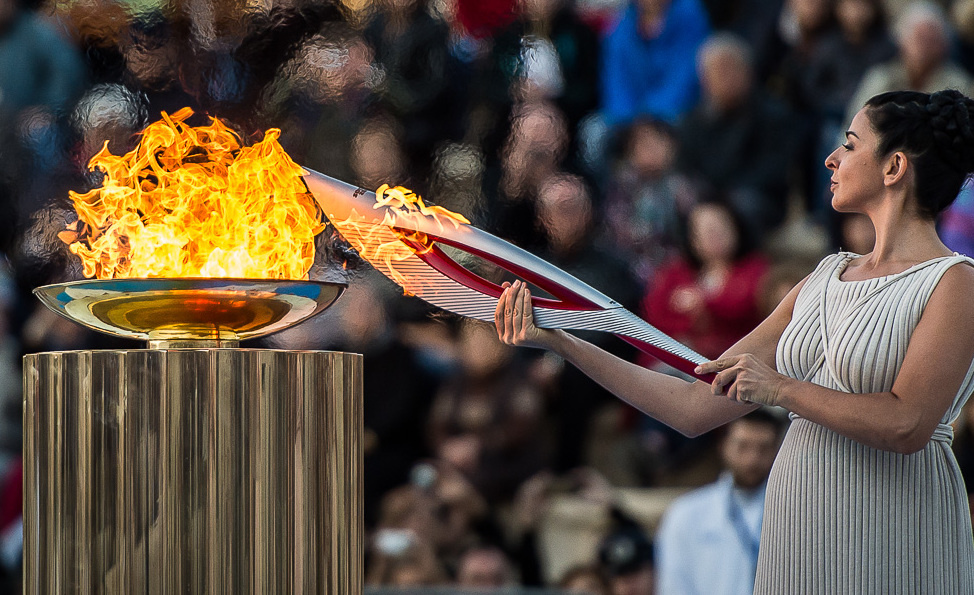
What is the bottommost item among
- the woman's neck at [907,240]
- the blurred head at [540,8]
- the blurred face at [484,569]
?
the blurred face at [484,569]

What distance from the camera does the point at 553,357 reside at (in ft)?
14.6

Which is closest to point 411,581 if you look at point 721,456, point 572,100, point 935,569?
point 721,456

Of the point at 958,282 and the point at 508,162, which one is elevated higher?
the point at 508,162

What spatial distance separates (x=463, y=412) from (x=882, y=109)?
312 cm

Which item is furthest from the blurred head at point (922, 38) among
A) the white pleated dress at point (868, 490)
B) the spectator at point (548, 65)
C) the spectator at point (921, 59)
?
the white pleated dress at point (868, 490)

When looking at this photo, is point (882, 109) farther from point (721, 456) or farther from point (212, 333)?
point (721, 456)

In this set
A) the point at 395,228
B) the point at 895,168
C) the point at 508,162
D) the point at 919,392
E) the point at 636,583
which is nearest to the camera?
the point at 919,392

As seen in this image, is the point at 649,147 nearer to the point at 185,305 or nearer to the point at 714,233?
the point at 714,233

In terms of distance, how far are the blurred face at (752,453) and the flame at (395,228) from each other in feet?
8.08

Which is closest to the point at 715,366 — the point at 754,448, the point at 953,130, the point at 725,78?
the point at 953,130

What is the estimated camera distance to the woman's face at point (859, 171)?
156cm

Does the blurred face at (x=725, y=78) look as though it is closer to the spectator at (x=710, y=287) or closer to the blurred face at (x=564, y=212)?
the spectator at (x=710, y=287)

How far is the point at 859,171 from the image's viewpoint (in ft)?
5.15

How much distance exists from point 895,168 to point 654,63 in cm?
317
